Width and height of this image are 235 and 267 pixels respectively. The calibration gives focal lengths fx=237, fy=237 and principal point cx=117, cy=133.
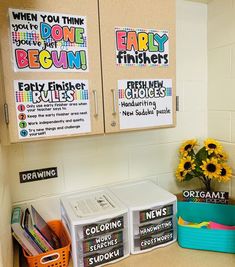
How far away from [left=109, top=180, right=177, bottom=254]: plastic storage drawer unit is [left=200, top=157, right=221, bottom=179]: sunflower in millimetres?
338

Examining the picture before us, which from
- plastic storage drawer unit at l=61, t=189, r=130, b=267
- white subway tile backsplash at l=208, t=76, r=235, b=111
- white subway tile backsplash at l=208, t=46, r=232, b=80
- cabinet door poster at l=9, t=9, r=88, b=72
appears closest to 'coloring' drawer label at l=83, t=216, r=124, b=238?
plastic storage drawer unit at l=61, t=189, r=130, b=267

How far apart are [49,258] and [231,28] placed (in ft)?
5.32

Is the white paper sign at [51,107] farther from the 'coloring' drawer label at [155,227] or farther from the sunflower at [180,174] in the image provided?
the sunflower at [180,174]

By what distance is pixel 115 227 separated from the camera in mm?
1126

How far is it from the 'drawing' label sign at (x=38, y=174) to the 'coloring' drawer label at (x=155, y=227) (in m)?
0.56

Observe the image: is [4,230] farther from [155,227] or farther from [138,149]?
[138,149]

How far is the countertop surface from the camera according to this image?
1099 millimetres

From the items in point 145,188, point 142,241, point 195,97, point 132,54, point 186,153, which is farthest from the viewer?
point 195,97

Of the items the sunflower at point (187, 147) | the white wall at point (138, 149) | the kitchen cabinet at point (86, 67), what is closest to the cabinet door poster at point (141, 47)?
the kitchen cabinet at point (86, 67)

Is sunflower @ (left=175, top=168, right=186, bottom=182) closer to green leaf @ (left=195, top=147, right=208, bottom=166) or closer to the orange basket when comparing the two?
green leaf @ (left=195, top=147, right=208, bottom=166)

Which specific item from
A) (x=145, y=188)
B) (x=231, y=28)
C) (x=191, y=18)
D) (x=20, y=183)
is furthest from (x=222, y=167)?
(x=20, y=183)

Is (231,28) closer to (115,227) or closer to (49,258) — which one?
(115,227)

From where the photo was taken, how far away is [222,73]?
5.08 feet

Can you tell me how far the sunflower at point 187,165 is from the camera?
1.50 metres
